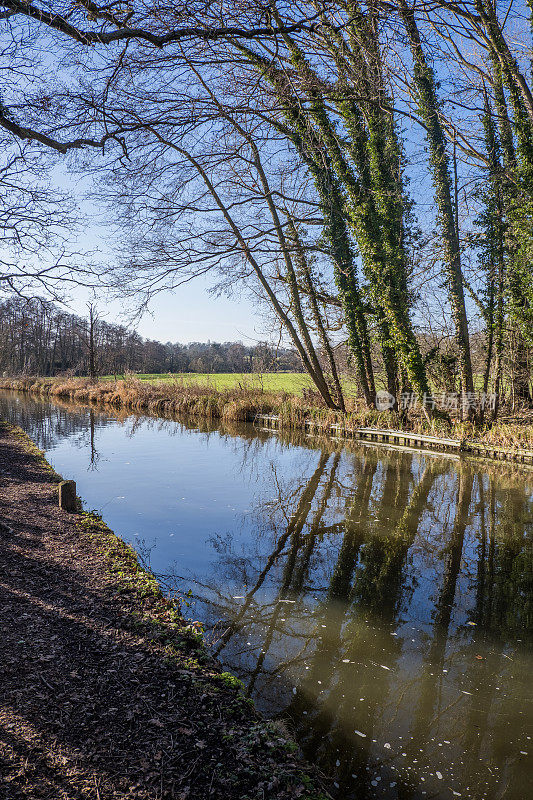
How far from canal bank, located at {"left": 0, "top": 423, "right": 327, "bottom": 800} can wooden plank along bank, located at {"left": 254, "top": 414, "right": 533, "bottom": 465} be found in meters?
10.4

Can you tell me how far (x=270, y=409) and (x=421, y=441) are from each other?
6.93 meters

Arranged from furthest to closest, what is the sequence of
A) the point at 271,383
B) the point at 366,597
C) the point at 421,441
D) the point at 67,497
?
1. the point at 271,383
2. the point at 421,441
3. the point at 67,497
4. the point at 366,597

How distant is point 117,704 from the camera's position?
2826 millimetres

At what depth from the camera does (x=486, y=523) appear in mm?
7445

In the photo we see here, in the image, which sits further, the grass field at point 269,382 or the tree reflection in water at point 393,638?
the grass field at point 269,382

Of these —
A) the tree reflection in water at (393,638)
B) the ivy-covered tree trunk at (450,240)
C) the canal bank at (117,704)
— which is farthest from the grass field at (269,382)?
the canal bank at (117,704)

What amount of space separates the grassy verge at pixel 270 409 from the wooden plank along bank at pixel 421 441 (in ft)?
0.70

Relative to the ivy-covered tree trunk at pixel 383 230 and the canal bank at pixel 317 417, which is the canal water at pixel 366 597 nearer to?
the canal bank at pixel 317 417

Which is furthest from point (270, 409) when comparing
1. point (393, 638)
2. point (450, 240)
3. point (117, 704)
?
point (117, 704)

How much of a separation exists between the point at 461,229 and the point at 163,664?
13.2 meters

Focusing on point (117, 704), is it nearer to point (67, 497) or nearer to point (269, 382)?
point (67, 497)

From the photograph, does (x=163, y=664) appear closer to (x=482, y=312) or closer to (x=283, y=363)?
(x=482, y=312)

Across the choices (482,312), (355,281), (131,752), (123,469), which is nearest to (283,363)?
(355,281)

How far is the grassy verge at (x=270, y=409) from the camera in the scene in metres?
13.5
